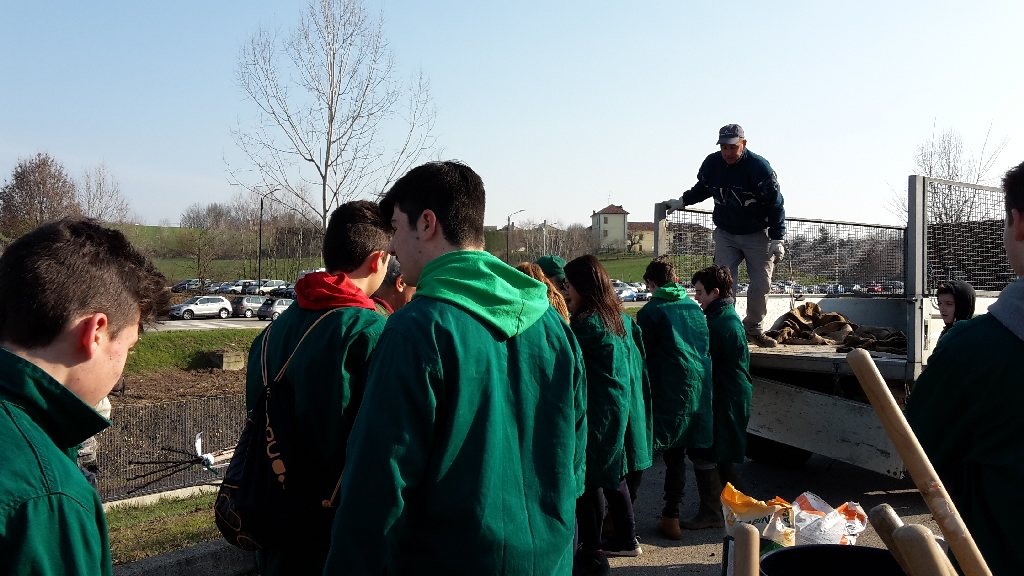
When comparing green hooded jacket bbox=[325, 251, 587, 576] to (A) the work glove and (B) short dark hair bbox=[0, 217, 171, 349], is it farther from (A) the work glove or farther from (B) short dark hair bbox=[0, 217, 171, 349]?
(A) the work glove

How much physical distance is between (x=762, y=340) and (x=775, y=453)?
123 centimetres

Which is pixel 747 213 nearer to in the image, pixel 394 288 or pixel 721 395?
pixel 721 395

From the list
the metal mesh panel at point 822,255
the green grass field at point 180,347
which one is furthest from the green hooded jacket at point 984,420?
the green grass field at point 180,347

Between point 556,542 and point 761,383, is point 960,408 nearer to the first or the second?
point 556,542

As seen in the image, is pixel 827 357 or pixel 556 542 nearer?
pixel 556 542

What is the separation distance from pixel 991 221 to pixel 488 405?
719cm

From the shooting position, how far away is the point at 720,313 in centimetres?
587

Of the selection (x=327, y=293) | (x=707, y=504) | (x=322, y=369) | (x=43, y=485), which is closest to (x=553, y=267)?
(x=707, y=504)

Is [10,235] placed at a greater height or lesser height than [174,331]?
greater

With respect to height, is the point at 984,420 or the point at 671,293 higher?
the point at 671,293

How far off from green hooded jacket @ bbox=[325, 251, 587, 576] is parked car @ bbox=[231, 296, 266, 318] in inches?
A: 1739

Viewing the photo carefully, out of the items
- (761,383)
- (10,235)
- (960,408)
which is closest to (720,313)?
(761,383)

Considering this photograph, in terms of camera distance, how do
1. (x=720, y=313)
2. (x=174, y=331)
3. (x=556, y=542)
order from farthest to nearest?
(x=174, y=331) < (x=720, y=313) < (x=556, y=542)

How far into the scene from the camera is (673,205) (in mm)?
7742
